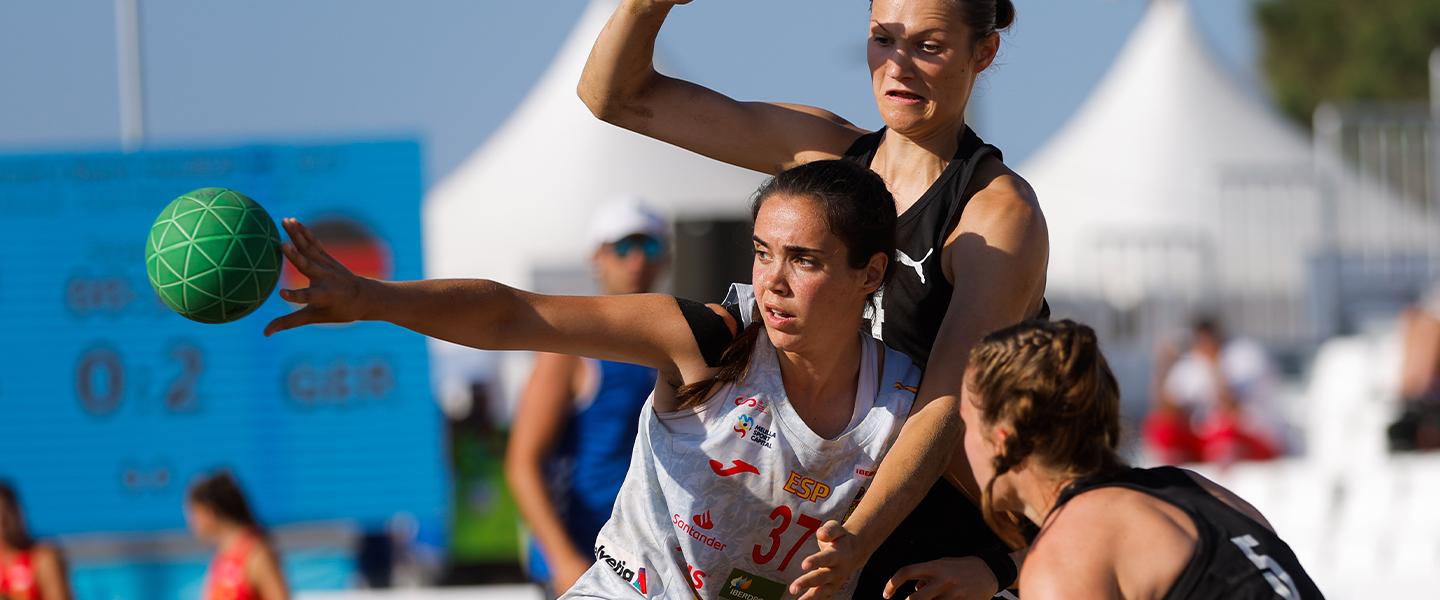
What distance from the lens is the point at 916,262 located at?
12.0 ft

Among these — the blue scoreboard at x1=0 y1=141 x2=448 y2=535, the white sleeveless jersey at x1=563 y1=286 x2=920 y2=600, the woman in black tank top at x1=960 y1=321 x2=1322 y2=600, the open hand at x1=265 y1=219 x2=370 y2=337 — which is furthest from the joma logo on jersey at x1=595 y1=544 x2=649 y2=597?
the blue scoreboard at x1=0 y1=141 x2=448 y2=535

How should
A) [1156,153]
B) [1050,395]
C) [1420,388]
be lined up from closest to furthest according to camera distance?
[1050,395]
[1420,388]
[1156,153]

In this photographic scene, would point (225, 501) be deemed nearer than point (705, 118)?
No

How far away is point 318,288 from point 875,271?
111 cm

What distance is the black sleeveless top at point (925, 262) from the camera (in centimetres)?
364

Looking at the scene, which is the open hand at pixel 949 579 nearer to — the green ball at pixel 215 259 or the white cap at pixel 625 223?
the green ball at pixel 215 259

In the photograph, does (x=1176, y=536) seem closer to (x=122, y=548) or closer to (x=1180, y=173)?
(x=122, y=548)

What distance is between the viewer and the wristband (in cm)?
366

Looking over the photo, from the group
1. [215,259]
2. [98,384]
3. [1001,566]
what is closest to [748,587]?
[1001,566]

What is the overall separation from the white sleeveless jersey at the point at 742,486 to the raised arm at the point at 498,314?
0.13 metres

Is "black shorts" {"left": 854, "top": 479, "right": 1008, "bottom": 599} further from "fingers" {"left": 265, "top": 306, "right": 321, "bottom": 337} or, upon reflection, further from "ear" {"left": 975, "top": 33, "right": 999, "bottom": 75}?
"fingers" {"left": 265, "top": 306, "right": 321, "bottom": 337}

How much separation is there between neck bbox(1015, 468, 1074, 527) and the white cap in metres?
2.93

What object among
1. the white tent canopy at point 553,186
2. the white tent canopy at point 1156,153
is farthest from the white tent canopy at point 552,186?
the white tent canopy at point 1156,153

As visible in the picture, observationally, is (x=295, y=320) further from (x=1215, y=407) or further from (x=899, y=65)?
(x=1215, y=407)
